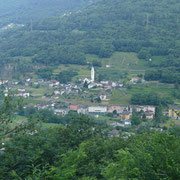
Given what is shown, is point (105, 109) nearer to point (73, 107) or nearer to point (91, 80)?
point (73, 107)

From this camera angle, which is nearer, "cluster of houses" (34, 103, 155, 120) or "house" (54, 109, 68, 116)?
"cluster of houses" (34, 103, 155, 120)

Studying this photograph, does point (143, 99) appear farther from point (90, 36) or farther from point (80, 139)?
point (90, 36)

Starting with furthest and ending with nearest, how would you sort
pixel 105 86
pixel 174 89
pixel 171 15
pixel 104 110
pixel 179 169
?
pixel 171 15 < pixel 105 86 < pixel 174 89 < pixel 104 110 < pixel 179 169

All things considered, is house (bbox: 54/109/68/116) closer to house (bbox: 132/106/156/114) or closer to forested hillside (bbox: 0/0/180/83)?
house (bbox: 132/106/156/114)

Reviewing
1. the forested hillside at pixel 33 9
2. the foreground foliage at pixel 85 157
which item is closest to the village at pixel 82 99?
the foreground foliage at pixel 85 157

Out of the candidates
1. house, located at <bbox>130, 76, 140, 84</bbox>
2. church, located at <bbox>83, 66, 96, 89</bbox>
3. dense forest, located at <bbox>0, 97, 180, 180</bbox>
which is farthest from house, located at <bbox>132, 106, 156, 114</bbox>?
dense forest, located at <bbox>0, 97, 180, 180</bbox>

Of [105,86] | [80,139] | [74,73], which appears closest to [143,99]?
[105,86]
